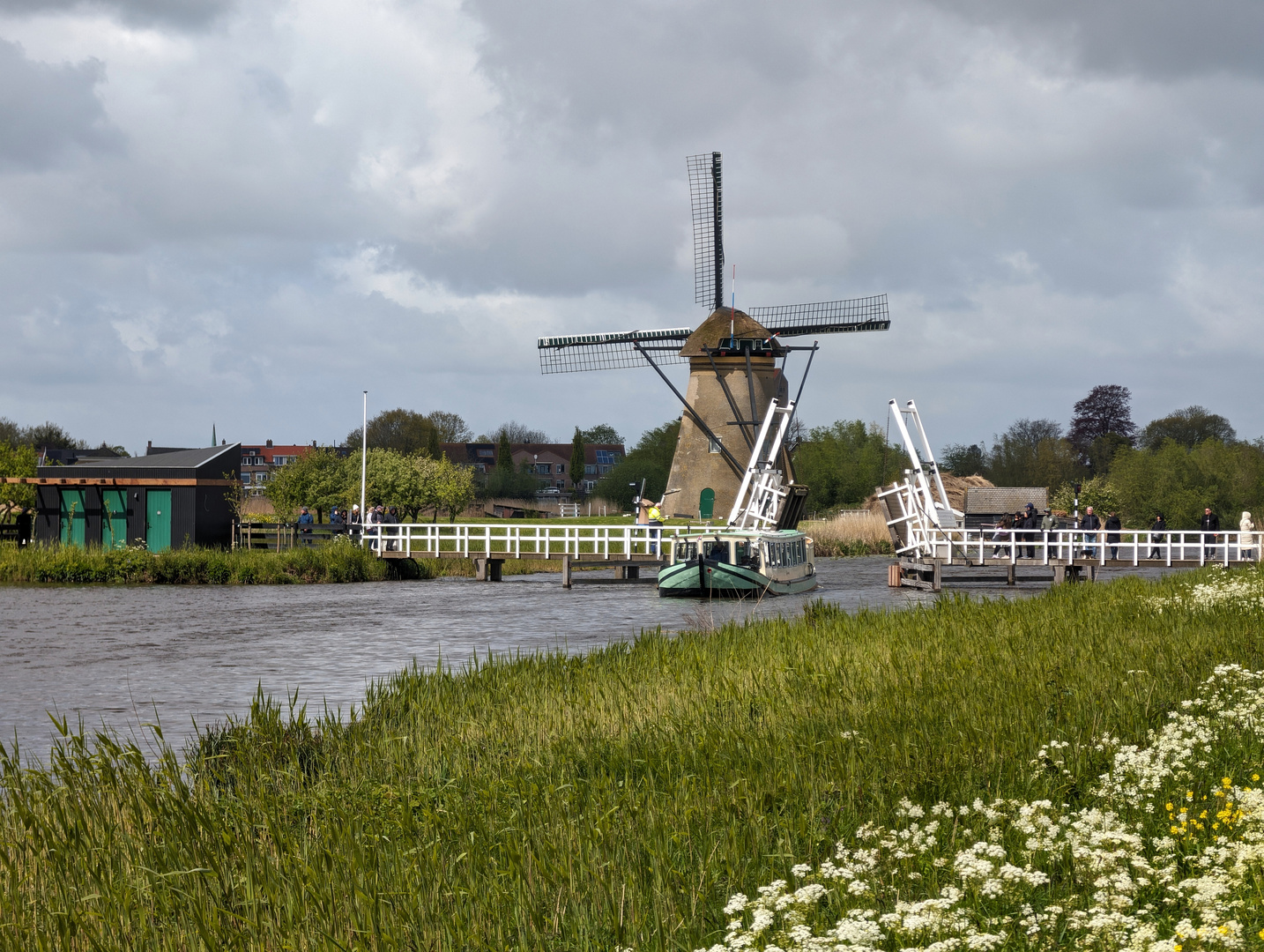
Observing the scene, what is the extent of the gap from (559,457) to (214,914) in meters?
157

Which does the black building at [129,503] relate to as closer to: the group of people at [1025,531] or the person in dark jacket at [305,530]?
the person in dark jacket at [305,530]

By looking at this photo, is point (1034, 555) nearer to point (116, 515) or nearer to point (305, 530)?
point (305, 530)

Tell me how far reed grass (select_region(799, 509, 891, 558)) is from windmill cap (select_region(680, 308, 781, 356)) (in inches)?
422

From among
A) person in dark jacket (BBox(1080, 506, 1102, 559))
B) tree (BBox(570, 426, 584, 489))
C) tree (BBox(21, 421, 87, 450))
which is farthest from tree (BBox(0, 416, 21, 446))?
person in dark jacket (BBox(1080, 506, 1102, 559))

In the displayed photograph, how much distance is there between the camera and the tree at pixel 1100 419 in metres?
97.6

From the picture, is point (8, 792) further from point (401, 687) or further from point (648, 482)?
point (648, 482)

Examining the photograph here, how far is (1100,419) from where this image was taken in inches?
3863

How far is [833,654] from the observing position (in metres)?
11.0

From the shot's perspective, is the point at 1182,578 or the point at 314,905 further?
the point at 1182,578

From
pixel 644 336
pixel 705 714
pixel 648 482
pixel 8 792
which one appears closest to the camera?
pixel 8 792

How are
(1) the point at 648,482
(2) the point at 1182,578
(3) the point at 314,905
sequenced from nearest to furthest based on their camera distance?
(3) the point at 314,905, (2) the point at 1182,578, (1) the point at 648,482

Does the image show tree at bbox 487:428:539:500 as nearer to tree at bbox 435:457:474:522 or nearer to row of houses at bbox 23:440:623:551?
tree at bbox 435:457:474:522

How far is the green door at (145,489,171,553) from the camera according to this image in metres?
39.0

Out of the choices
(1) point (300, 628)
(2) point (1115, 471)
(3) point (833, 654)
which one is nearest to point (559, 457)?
(2) point (1115, 471)
